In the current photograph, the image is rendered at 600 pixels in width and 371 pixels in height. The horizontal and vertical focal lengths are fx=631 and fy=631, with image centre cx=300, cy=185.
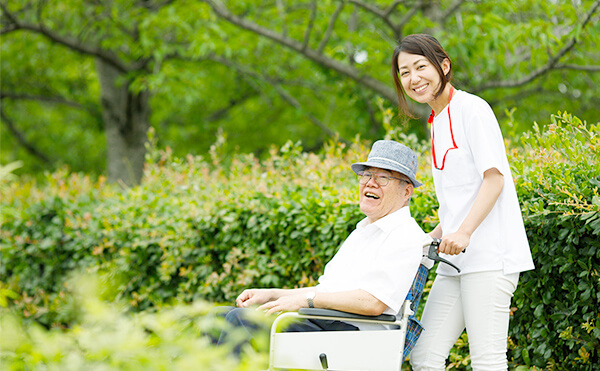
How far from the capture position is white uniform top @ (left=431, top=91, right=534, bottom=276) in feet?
8.30

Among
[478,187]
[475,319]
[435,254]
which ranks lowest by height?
[475,319]

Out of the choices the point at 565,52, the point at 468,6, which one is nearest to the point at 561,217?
the point at 565,52

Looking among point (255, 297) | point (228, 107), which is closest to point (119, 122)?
point (228, 107)

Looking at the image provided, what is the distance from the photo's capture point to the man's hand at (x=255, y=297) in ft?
10.3

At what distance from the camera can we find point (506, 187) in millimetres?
2588

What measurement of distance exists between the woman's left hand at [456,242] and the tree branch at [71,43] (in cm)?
824

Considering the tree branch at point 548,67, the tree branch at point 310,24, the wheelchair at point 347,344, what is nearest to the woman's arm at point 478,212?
the wheelchair at point 347,344

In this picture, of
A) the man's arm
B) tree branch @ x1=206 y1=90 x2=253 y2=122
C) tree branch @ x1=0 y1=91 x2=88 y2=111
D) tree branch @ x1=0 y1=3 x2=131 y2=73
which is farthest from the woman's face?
tree branch @ x1=206 y1=90 x2=253 y2=122

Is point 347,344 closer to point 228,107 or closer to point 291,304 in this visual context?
point 291,304

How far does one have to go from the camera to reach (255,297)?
3.15 m

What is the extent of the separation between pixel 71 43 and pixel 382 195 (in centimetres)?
836

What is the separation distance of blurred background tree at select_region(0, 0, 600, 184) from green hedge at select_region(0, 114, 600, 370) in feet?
2.61

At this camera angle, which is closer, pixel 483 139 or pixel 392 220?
pixel 483 139

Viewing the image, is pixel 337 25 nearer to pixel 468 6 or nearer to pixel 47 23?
pixel 468 6
